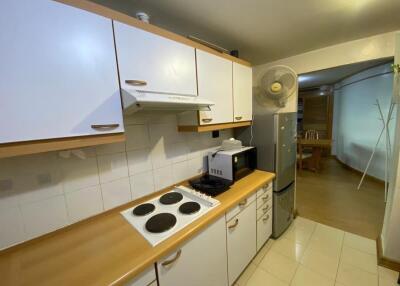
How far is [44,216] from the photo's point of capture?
0.97 metres

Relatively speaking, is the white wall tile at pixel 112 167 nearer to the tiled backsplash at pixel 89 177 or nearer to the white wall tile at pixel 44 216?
the tiled backsplash at pixel 89 177

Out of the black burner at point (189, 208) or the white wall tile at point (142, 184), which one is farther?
the white wall tile at point (142, 184)

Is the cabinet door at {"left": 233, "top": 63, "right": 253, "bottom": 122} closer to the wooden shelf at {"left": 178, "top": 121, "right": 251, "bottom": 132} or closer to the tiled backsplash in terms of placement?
the wooden shelf at {"left": 178, "top": 121, "right": 251, "bottom": 132}

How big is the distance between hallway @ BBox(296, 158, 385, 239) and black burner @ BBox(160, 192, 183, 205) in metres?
1.99

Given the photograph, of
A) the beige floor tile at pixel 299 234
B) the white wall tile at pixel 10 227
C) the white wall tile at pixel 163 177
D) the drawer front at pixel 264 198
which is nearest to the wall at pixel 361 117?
the beige floor tile at pixel 299 234

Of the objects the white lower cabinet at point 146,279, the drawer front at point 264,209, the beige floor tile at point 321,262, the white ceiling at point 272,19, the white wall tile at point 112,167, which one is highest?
the white ceiling at point 272,19

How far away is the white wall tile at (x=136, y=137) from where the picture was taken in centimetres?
128

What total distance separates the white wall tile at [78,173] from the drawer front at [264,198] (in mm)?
1350

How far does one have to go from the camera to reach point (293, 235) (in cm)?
202

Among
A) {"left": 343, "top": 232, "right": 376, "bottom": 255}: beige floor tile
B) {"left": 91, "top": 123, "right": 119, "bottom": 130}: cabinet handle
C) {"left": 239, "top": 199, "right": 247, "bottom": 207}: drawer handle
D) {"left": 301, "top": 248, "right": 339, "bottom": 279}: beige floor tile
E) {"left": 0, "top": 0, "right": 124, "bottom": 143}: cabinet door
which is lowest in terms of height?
{"left": 301, "top": 248, "right": 339, "bottom": 279}: beige floor tile

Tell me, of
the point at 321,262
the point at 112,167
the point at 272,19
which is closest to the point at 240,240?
the point at 321,262

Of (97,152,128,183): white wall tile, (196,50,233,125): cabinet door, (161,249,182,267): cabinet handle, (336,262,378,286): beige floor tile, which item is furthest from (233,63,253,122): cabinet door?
(336,262,378,286): beige floor tile

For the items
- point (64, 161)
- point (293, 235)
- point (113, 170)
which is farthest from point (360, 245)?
point (64, 161)

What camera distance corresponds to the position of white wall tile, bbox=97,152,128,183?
3.82 feet
